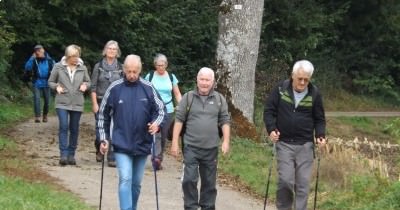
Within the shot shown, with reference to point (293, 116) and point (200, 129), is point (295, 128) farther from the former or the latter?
point (200, 129)

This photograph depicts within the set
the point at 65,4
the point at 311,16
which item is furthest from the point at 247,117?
the point at 311,16

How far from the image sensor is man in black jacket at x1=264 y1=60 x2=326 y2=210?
29.5 ft

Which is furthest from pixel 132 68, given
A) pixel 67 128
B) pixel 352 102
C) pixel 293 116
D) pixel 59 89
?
pixel 352 102

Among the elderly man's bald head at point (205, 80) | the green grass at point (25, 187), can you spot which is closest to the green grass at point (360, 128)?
the green grass at point (25, 187)

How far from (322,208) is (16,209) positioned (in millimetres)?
4833

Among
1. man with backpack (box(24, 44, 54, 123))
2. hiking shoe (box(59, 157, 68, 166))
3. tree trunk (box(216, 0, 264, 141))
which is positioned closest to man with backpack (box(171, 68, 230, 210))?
hiking shoe (box(59, 157, 68, 166))

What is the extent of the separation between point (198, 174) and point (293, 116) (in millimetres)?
1316

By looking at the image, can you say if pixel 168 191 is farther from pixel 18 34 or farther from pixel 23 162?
A: pixel 18 34

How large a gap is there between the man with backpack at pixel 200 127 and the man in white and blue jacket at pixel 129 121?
46cm

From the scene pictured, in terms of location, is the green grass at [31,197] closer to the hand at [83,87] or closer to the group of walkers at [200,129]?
the group of walkers at [200,129]

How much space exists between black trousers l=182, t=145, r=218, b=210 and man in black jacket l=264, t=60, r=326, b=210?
78cm

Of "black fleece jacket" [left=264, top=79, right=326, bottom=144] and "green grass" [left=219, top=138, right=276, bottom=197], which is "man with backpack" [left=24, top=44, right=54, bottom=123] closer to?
"green grass" [left=219, top=138, right=276, bottom=197]

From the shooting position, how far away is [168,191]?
11281 mm

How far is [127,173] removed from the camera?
8445 millimetres
